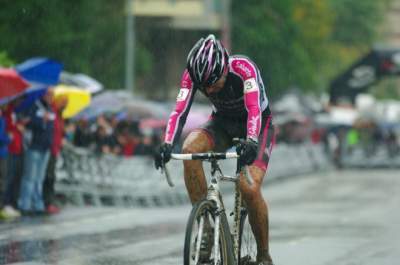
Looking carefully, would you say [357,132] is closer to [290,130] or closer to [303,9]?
[290,130]

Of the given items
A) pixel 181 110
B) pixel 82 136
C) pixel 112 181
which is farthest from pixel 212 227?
pixel 82 136

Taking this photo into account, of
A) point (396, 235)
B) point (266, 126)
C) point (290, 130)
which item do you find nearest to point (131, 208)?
point (396, 235)

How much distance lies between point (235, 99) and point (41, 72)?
865cm

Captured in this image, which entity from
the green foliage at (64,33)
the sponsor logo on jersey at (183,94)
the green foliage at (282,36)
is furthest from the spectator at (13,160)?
the green foliage at (282,36)

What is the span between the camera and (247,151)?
29.0ft

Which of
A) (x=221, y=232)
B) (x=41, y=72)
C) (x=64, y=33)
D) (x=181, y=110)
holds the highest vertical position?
(x=64, y=33)

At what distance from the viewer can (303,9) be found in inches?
2591

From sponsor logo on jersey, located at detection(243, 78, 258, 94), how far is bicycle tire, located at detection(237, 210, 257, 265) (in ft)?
3.45

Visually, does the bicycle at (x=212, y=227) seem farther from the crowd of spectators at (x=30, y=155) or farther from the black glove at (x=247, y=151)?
the crowd of spectators at (x=30, y=155)

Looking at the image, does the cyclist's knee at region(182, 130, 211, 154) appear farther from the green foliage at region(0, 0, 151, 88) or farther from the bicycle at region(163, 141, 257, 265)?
the green foliage at region(0, 0, 151, 88)

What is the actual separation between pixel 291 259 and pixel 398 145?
31.7 m

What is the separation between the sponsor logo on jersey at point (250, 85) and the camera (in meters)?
9.34

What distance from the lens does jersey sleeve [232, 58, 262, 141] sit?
361 inches

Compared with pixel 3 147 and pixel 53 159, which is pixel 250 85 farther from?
pixel 53 159
